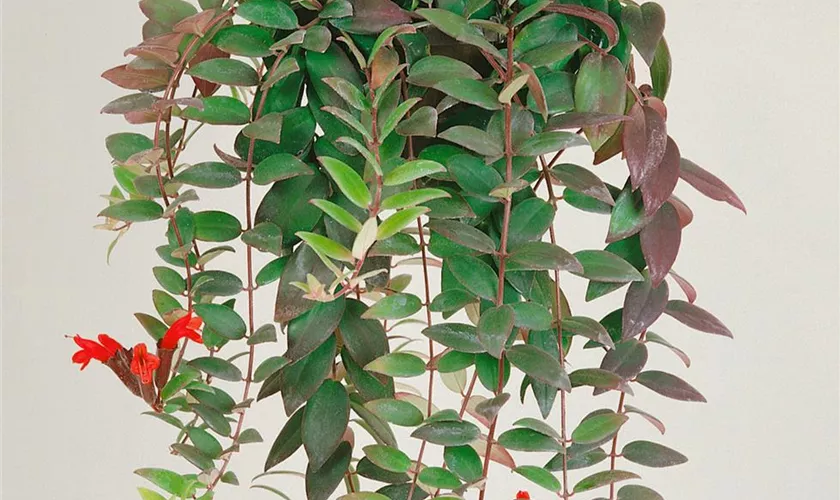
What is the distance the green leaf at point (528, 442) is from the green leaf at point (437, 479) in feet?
0.15

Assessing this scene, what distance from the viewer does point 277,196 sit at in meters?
0.72

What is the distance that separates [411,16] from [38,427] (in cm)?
118

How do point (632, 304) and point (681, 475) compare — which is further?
point (681, 475)

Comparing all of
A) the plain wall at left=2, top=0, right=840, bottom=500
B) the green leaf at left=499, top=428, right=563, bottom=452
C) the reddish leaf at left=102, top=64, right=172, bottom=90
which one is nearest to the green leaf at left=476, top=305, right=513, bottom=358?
the green leaf at left=499, top=428, right=563, bottom=452

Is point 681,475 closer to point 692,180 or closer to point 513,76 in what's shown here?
point 692,180

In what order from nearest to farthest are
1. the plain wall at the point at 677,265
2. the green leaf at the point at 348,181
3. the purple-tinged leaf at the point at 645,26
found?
1. the green leaf at the point at 348,181
2. the purple-tinged leaf at the point at 645,26
3. the plain wall at the point at 677,265

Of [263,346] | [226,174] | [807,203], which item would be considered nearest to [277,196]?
[226,174]

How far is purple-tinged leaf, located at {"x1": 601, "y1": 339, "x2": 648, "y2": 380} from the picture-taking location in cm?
75

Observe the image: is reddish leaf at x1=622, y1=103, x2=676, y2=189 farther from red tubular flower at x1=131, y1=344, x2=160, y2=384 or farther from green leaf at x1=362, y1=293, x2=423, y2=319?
red tubular flower at x1=131, y1=344, x2=160, y2=384

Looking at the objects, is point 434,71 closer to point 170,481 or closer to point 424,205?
point 424,205

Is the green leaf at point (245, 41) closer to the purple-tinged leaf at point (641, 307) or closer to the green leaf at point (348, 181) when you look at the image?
the green leaf at point (348, 181)

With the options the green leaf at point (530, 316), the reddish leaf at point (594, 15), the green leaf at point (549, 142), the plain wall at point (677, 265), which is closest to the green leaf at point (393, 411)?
the green leaf at point (530, 316)

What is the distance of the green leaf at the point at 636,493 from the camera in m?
0.76

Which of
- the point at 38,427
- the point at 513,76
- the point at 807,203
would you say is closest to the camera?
the point at 513,76
